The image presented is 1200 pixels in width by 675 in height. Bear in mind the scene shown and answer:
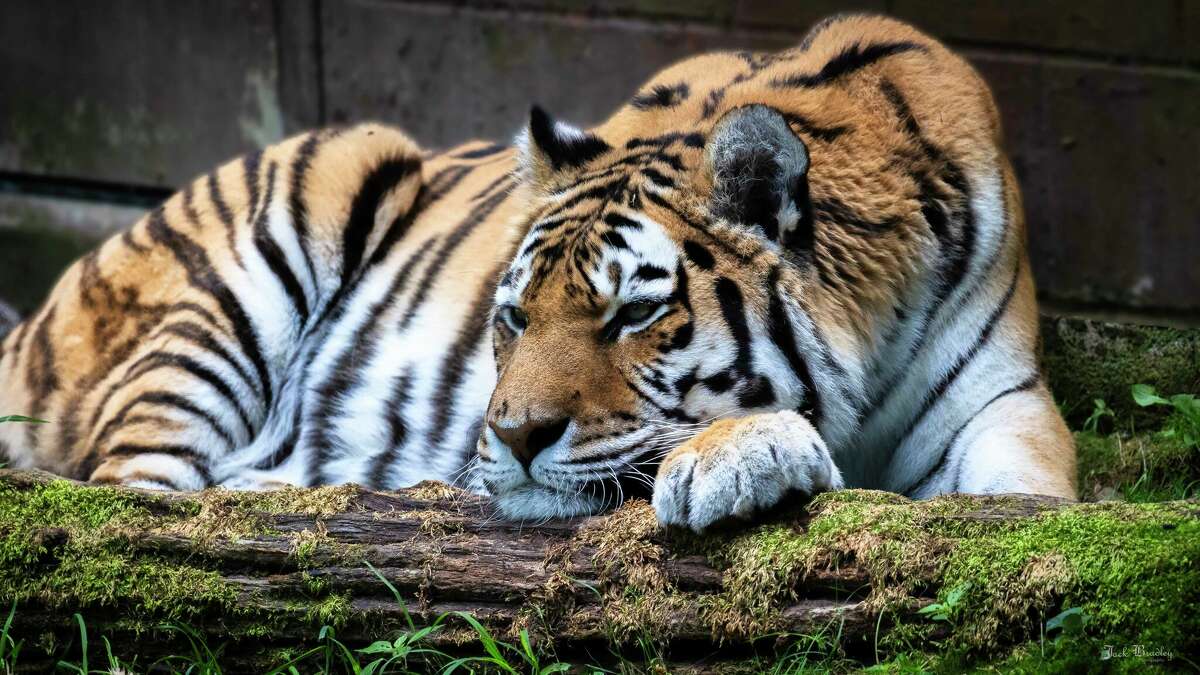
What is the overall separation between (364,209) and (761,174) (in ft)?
5.75

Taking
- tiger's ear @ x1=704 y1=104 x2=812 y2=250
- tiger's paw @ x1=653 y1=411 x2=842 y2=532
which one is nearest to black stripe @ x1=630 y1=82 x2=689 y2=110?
tiger's ear @ x1=704 y1=104 x2=812 y2=250

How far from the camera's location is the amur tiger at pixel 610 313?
8.41 feet

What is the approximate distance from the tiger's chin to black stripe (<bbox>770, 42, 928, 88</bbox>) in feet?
4.02

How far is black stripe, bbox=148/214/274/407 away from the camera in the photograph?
383cm

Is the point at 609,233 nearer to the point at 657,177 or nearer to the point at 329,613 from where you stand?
the point at 657,177

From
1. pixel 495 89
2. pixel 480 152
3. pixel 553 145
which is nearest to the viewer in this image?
pixel 553 145

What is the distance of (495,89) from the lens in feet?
19.0

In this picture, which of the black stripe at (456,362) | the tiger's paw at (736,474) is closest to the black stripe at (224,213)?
the black stripe at (456,362)

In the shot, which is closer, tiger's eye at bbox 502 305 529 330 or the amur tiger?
the amur tiger

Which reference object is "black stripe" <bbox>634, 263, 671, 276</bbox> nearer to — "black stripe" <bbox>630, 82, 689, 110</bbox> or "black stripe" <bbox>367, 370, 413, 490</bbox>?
"black stripe" <bbox>630, 82, 689, 110</bbox>

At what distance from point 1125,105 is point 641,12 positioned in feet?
7.06

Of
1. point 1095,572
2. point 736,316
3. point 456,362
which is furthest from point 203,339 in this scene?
point 1095,572

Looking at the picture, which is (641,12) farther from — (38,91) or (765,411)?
(765,411)

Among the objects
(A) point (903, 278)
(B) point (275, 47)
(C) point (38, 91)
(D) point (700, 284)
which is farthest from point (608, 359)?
(C) point (38, 91)
